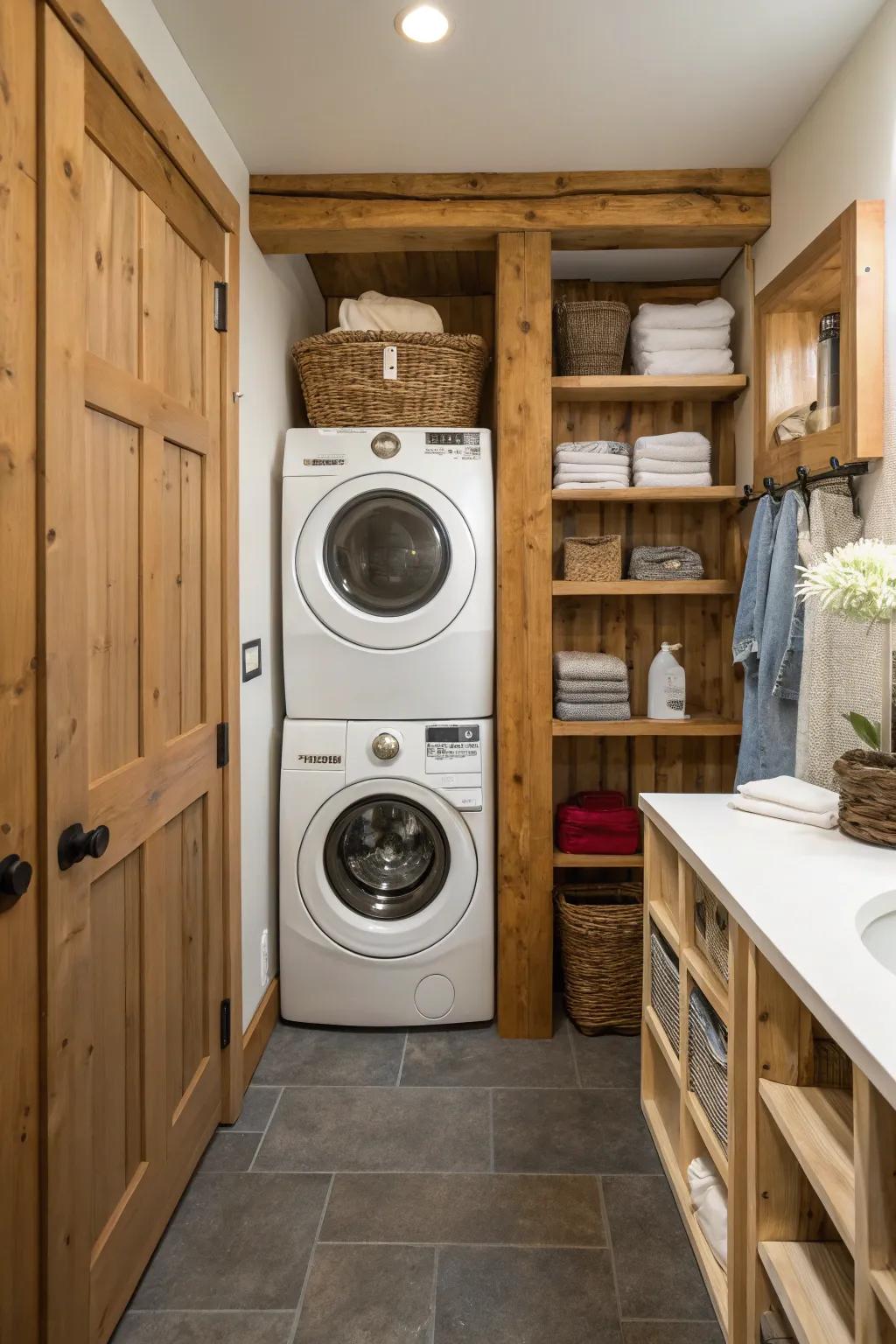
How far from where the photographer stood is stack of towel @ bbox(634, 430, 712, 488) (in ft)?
8.56

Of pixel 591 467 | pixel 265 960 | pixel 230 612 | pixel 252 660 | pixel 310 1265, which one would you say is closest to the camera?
pixel 310 1265

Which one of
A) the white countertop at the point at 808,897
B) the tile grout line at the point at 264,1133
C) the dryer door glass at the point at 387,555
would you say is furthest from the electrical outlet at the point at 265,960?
the white countertop at the point at 808,897

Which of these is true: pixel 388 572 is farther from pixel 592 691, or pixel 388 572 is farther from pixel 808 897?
pixel 808 897

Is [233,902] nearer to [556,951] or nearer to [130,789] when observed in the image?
[130,789]

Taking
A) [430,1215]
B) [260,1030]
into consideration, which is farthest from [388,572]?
[430,1215]

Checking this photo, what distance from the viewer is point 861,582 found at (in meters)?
1.55

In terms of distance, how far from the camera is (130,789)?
1526 mm

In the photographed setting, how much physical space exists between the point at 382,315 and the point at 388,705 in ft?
3.93

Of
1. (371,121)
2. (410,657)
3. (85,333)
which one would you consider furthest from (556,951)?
(371,121)

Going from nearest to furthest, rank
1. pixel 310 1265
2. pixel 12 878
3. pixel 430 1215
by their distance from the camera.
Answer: pixel 12 878 → pixel 310 1265 → pixel 430 1215

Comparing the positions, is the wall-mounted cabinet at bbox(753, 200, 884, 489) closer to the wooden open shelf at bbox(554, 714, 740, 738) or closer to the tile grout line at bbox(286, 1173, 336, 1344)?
the wooden open shelf at bbox(554, 714, 740, 738)

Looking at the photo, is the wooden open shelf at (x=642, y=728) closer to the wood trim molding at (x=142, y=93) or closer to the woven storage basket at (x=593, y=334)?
the woven storage basket at (x=593, y=334)

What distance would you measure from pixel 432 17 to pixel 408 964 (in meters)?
2.32

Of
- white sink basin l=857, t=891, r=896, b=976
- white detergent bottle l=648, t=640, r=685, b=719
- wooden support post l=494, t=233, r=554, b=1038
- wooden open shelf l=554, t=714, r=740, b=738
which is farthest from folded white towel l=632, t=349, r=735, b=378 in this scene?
white sink basin l=857, t=891, r=896, b=976
